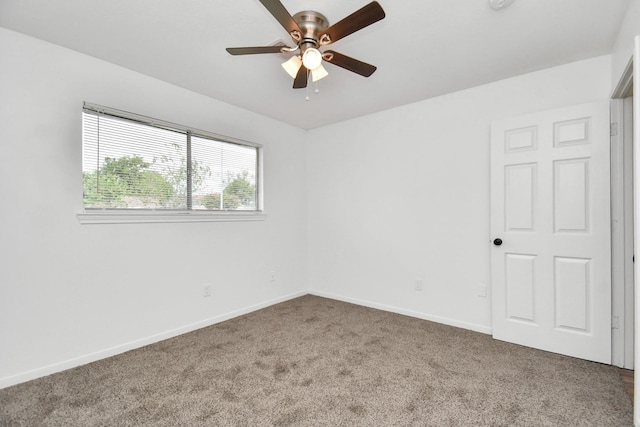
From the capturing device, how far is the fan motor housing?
182 centimetres

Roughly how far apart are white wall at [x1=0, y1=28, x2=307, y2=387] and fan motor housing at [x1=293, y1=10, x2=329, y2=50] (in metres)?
1.64

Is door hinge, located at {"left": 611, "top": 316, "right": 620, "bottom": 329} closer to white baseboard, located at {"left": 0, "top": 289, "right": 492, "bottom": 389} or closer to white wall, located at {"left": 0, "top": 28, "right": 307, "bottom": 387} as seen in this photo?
white baseboard, located at {"left": 0, "top": 289, "right": 492, "bottom": 389}

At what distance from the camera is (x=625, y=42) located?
1927mm

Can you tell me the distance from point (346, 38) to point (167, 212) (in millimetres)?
2172

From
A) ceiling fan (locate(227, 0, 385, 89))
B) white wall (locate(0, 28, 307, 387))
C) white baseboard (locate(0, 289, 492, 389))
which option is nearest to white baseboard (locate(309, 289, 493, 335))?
white baseboard (locate(0, 289, 492, 389))

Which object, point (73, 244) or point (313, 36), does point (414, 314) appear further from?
point (73, 244)

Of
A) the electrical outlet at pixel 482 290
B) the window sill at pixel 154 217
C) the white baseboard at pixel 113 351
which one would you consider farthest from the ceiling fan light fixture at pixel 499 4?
the white baseboard at pixel 113 351

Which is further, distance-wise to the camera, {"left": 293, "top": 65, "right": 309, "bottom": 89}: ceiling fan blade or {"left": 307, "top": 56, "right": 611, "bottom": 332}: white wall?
{"left": 307, "top": 56, "right": 611, "bottom": 332}: white wall

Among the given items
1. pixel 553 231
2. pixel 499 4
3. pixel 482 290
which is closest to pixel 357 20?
pixel 499 4

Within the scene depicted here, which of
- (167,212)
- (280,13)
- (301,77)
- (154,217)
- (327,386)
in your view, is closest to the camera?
(280,13)

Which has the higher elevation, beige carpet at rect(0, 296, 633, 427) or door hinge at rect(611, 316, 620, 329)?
door hinge at rect(611, 316, 620, 329)

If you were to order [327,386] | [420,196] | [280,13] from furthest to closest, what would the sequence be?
1. [420,196]
2. [327,386]
3. [280,13]

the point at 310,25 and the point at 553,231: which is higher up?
the point at 310,25

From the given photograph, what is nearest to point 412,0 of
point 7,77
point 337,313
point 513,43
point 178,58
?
point 513,43
